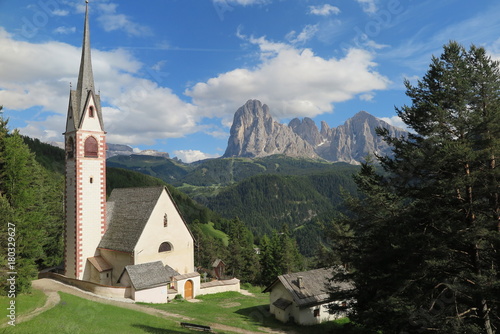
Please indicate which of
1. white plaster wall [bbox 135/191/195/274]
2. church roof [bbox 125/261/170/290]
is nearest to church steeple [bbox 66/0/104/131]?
white plaster wall [bbox 135/191/195/274]

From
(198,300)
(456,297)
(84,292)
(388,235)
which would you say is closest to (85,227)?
(84,292)

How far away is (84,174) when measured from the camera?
108 ft

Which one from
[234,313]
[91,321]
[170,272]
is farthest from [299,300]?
[91,321]

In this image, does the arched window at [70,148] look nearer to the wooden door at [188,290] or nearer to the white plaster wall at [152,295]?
the white plaster wall at [152,295]

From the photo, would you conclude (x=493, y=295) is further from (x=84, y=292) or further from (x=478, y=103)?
(x=84, y=292)

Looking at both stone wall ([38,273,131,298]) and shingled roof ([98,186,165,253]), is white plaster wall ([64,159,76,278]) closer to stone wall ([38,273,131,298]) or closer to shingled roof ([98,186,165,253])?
shingled roof ([98,186,165,253])

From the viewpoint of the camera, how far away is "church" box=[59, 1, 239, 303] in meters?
31.7

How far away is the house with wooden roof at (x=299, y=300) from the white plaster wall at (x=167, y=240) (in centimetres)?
983

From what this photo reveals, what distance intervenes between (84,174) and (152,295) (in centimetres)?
1388

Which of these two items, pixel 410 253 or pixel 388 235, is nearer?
pixel 410 253

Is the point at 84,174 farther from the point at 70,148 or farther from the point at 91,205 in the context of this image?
the point at 70,148

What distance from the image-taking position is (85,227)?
32.8 metres

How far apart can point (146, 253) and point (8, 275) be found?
38.5ft

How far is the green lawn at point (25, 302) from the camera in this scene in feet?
60.6
